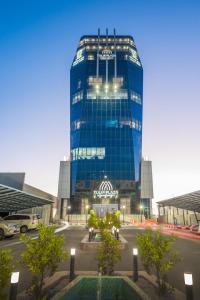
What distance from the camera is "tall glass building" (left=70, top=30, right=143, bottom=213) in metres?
76.0

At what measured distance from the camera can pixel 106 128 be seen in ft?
270

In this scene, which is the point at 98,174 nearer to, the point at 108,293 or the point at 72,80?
the point at 72,80

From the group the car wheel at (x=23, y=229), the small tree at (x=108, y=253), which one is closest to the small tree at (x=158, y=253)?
the small tree at (x=108, y=253)

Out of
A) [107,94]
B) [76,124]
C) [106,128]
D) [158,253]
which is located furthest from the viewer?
[107,94]

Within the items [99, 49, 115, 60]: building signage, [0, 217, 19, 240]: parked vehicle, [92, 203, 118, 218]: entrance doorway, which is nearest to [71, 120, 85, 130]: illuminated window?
[92, 203, 118, 218]: entrance doorway

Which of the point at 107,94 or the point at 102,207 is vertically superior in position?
the point at 107,94

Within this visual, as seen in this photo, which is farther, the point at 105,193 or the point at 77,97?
the point at 77,97

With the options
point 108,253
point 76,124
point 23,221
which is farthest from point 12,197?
point 76,124

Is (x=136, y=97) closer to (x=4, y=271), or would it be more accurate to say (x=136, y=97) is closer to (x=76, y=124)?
(x=76, y=124)

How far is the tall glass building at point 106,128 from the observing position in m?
76.0

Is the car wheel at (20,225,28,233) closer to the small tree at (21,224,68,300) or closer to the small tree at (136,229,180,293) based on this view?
the small tree at (21,224,68,300)

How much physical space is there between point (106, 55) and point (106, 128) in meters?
36.8

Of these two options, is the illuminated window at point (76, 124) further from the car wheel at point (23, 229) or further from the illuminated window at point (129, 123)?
the car wheel at point (23, 229)

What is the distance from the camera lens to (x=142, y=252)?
6863 millimetres
